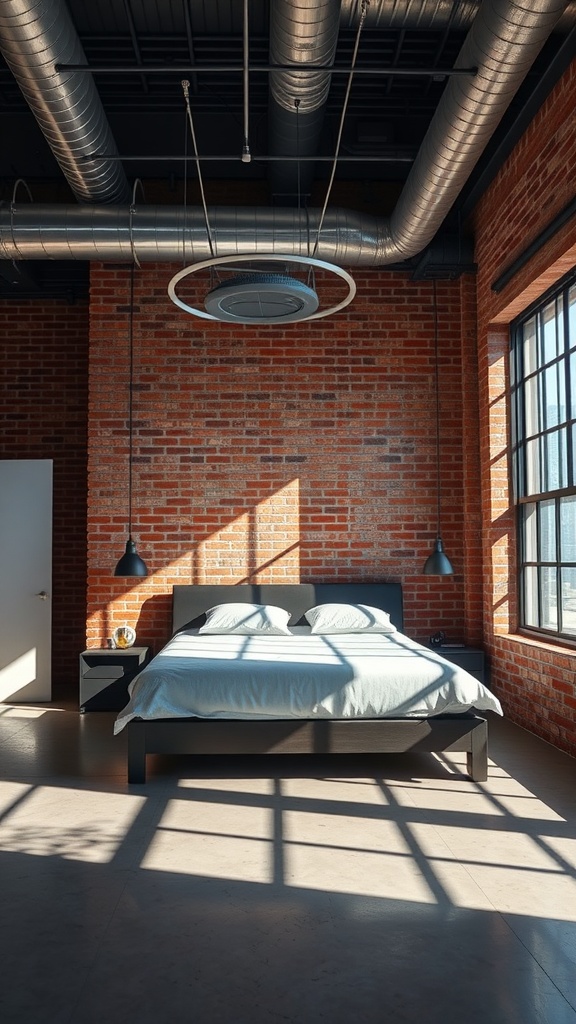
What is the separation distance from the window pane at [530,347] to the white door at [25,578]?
13.3 ft

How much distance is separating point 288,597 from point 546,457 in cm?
229

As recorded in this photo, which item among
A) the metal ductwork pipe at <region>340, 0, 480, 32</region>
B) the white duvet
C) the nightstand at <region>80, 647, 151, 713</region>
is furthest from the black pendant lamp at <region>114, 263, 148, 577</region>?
the metal ductwork pipe at <region>340, 0, 480, 32</region>

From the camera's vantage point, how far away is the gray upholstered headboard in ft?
23.0

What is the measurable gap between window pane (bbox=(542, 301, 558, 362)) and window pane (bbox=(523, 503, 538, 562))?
1097mm

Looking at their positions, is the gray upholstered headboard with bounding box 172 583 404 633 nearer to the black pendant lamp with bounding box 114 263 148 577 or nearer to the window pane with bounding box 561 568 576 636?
the black pendant lamp with bounding box 114 263 148 577

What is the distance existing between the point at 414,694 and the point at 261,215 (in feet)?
11.8

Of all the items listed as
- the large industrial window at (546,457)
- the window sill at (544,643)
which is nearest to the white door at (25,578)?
the window sill at (544,643)

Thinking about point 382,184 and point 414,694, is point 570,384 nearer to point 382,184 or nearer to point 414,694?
point 414,694

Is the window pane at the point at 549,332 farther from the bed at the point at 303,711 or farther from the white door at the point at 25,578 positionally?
the white door at the point at 25,578

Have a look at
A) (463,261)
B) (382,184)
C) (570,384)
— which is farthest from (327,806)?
(382,184)

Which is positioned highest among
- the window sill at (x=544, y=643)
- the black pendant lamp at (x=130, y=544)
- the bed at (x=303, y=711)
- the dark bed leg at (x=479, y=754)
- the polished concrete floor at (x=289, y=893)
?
the black pendant lamp at (x=130, y=544)

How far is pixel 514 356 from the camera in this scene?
6.73 m

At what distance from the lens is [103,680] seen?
265 inches

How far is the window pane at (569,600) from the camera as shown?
5.54 m
